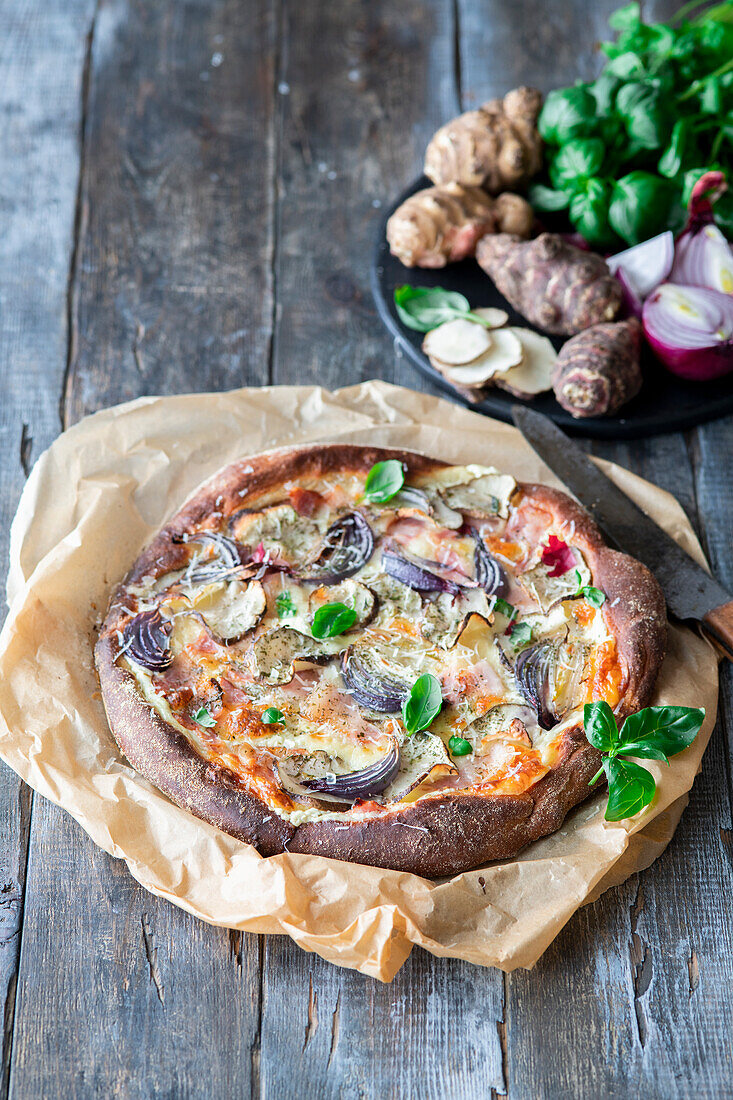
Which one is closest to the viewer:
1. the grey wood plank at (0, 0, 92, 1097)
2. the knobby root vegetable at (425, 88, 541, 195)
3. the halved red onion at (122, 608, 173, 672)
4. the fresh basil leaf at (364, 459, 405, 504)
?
the halved red onion at (122, 608, 173, 672)

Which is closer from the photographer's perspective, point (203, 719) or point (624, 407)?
point (203, 719)

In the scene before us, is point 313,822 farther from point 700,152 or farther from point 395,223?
point 700,152

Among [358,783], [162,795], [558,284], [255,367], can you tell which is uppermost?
[558,284]

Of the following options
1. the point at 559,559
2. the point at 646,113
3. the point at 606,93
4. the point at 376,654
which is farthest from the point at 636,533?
the point at 606,93

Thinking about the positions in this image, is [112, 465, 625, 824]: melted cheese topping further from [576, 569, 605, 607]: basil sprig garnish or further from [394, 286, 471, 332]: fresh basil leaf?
[394, 286, 471, 332]: fresh basil leaf

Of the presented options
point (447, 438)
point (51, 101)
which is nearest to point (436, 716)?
point (447, 438)

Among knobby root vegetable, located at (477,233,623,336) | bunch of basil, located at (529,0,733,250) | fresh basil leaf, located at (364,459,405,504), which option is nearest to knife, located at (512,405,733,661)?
knobby root vegetable, located at (477,233,623,336)

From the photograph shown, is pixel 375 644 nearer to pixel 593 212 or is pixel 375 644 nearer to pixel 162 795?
pixel 162 795
